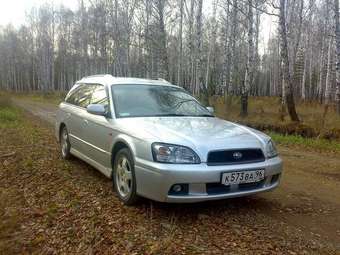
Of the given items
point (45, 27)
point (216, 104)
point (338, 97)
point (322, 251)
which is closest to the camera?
point (322, 251)

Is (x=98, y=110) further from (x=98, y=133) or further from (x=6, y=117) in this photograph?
(x=6, y=117)

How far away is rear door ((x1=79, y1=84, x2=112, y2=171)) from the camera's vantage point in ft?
17.8

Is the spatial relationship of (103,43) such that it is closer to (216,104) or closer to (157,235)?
(216,104)

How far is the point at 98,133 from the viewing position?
5727 millimetres

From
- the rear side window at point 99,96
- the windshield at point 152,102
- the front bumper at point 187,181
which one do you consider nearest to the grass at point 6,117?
the rear side window at point 99,96

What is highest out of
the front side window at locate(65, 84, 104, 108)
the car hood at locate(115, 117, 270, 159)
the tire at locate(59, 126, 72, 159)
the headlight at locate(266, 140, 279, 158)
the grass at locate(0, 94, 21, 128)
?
the front side window at locate(65, 84, 104, 108)

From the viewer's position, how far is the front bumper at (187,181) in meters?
4.13

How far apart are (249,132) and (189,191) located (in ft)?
4.35

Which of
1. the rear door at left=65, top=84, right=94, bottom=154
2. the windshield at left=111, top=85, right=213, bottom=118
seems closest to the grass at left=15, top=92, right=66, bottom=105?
the rear door at left=65, top=84, right=94, bottom=154

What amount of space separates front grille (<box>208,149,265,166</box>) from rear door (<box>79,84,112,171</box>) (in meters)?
1.65

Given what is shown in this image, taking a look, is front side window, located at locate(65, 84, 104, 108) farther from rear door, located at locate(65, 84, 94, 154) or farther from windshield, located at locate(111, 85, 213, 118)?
windshield, located at locate(111, 85, 213, 118)

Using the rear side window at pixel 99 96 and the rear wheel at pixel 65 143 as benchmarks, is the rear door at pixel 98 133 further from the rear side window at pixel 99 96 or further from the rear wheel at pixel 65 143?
the rear wheel at pixel 65 143


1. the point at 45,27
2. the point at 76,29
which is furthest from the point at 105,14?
the point at 45,27

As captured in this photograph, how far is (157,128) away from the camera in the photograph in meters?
4.67
